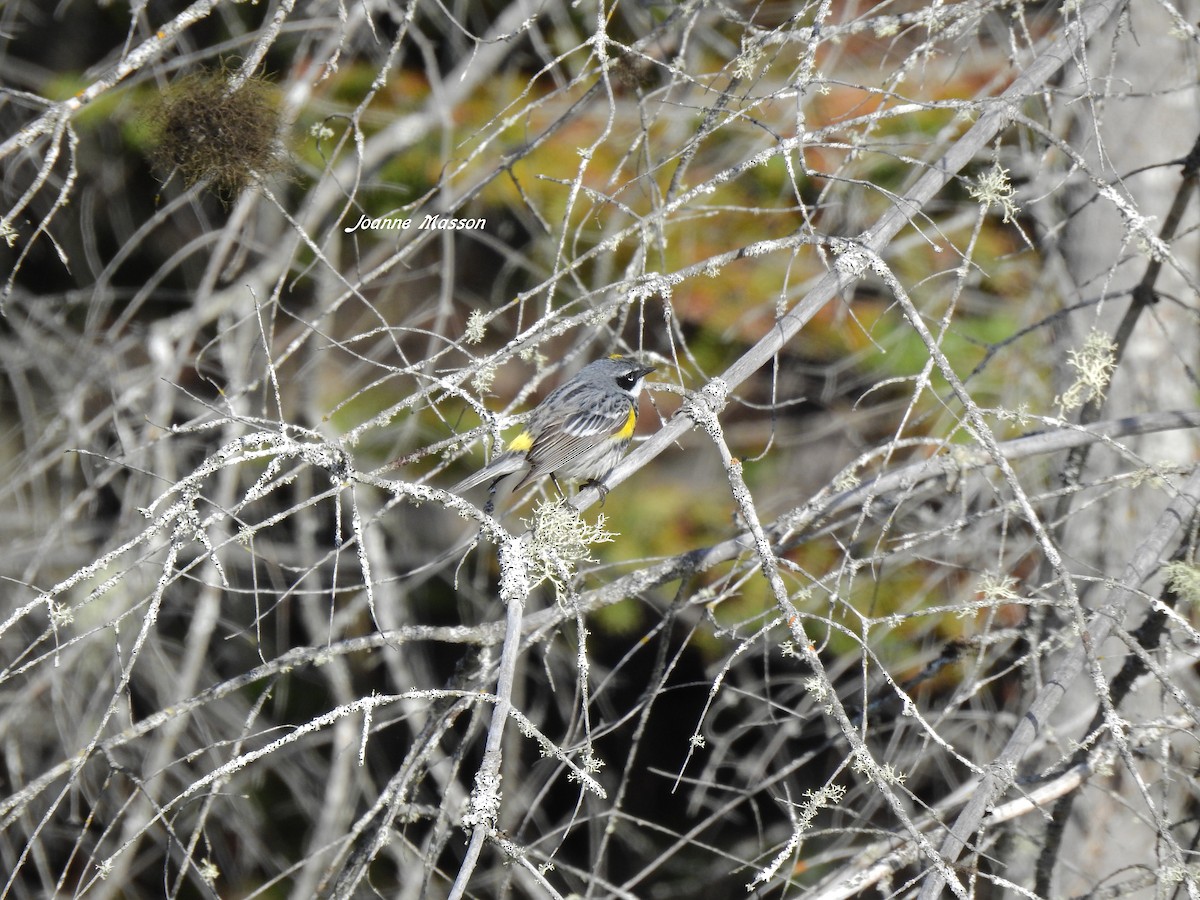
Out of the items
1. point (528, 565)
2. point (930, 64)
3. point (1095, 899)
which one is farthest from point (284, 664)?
A: point (930, 64)

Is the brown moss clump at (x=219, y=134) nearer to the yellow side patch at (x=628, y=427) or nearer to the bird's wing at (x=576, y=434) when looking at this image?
the bird's wing at (x=576, y=434)

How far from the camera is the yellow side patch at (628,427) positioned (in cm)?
472

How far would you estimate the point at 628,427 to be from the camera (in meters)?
4.80

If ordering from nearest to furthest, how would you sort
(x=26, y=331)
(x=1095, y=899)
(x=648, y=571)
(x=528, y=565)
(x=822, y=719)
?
(x=528, y=565)
(x=1095, y=899)
(x=648, y=571)
(x=26, y=331)
(x=822, y=719)

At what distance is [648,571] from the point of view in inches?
129

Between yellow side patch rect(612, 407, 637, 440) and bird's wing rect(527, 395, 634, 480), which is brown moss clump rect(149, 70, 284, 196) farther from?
yellow side patch rect(612, 407, 637, 440)

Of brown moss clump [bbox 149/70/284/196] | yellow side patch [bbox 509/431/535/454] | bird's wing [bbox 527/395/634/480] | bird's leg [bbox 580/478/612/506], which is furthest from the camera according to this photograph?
yellow side patch [bbox 509/431/535/454]

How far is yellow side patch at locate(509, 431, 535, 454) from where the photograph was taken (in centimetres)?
462

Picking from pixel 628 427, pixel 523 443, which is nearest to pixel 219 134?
pixel 523 443

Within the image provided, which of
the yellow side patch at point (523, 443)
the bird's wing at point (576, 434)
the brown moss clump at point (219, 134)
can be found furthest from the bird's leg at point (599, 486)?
the brown moss clump at point (219, 134)

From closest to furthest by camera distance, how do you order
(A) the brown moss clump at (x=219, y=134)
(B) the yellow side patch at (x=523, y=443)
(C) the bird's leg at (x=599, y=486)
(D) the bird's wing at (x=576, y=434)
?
(A) the brown moss clump at (x=219, y=134), (C) the bird's leg at (x=599, y=486), (D) the bird's wing at (x=576, y=434), (B) the yellow side patch at (x=523, y=443)

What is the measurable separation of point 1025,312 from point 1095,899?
285 centimetres

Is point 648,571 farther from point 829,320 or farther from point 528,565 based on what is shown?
point 829,320

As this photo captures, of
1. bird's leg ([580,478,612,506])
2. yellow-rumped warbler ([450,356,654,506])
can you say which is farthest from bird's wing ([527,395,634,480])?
bird's leg ([580,478,612,506])
